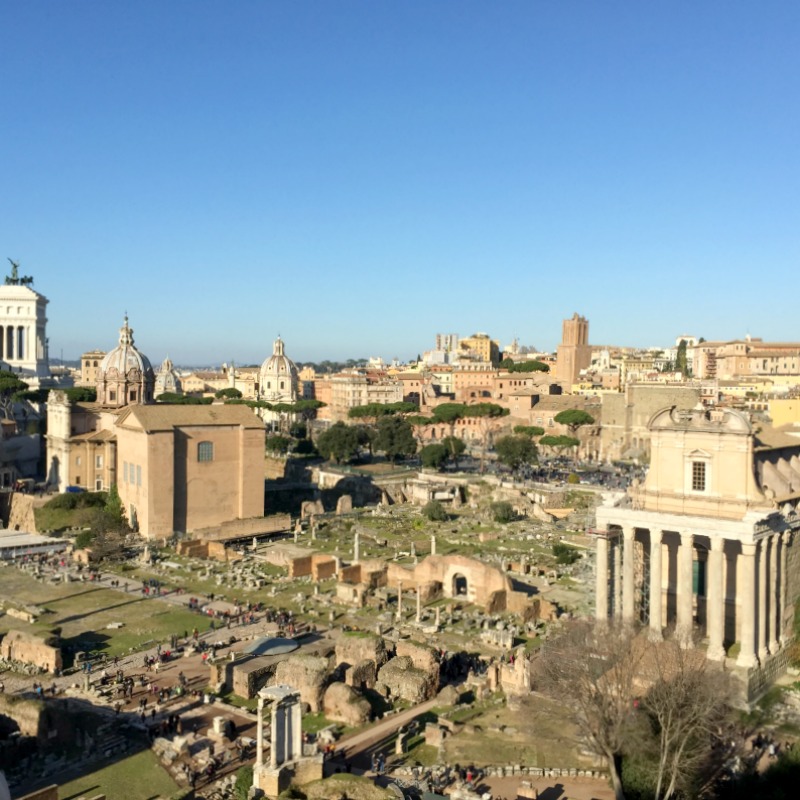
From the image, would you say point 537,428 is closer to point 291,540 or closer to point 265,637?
point 291,540

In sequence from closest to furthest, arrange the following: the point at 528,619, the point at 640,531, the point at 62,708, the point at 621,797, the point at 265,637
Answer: the point at 621,797 → the point at 62,708 → the point at 640,531 → the point at 265,637 → the point at 528,619

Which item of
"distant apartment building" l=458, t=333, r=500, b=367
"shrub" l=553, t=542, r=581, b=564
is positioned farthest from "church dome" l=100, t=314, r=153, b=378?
"distant apartment building" l=458, t=333, r=500, b=367

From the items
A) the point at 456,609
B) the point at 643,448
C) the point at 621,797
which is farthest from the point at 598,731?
the point at 643,448

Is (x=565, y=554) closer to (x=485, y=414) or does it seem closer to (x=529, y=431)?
(x=529, y=431)

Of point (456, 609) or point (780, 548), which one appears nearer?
point (780, 548)

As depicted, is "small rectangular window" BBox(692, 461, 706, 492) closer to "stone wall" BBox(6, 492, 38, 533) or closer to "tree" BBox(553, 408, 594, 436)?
"stone wall" BBox(6, 492, 38, 533)

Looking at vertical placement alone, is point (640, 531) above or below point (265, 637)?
above

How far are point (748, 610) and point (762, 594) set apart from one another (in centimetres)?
75

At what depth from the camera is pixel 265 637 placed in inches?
1062

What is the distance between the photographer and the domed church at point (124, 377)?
2158 inches

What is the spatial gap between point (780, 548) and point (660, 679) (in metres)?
7.16

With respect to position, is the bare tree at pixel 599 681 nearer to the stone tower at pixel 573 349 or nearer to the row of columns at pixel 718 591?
the row of columns at pixel 718 591

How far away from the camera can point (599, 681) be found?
18.0 metres

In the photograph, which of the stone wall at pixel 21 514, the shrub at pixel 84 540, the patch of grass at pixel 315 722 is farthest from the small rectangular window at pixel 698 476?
the stone wall at pixel 21 514
